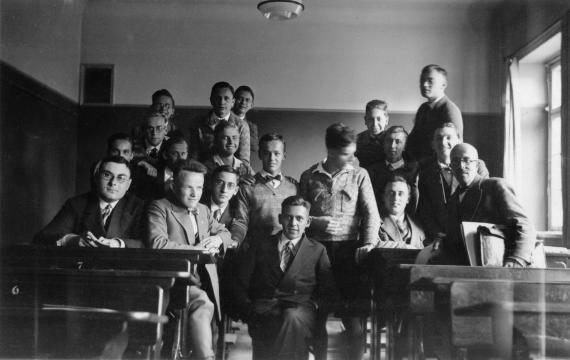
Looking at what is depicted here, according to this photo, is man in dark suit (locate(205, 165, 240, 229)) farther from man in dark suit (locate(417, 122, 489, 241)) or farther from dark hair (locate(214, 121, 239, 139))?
man in dark suit (locate(417, 122, 489, 241))

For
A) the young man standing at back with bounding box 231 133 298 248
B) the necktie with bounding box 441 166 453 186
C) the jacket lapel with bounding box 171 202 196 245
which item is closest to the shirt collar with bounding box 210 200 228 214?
the young man standing at back with bounding box 231 133 298 248

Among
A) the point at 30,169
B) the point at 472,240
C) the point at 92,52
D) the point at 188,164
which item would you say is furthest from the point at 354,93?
the point at 472,240

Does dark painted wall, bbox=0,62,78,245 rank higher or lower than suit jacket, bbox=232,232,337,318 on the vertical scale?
higher

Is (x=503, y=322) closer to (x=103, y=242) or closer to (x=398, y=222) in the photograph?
(x=398, y=222)

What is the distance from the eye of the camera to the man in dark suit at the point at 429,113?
4.47 meters

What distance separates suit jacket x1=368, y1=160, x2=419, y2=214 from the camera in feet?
14.2

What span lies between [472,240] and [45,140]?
523cm

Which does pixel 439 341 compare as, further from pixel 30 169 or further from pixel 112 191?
pixel 30 169

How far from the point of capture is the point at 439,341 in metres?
2.89

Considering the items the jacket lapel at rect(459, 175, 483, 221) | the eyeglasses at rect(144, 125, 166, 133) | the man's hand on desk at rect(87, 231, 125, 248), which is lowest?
the man's hand on desk at rect(87, 231, 125, 248)

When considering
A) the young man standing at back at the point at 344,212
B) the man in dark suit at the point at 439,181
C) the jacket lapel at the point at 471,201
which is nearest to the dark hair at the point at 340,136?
the young man standing at back at the point at 344,212

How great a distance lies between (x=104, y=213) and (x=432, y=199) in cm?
206

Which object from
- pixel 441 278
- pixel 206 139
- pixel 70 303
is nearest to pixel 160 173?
pixel 206 139

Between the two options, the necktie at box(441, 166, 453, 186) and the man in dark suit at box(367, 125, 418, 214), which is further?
the man in dark suit at box(367, 125, 418, 214)
